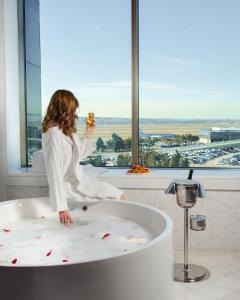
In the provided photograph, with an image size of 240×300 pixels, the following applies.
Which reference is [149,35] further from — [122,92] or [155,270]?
[155,270]

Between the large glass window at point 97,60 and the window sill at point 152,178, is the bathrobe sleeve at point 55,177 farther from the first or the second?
the large glass window at point 97,60

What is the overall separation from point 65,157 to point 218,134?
140cm

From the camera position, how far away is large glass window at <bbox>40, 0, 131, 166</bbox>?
367cm

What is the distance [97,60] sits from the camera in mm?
3707

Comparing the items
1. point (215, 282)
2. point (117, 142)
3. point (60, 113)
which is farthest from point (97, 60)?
point (215, 282)

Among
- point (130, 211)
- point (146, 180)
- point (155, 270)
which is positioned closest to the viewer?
point (155, 270)

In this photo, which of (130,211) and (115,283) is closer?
(115,283)

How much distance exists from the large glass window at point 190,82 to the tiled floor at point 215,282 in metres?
0.83

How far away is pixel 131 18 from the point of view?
3.62 m

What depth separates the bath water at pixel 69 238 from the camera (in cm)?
220

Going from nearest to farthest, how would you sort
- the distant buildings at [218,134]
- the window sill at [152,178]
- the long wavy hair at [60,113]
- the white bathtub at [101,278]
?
the white bathtub at [101,278] < the long wavy hair at [60,113] < the window sill at [152,178] < the distant buildings at [218,134]

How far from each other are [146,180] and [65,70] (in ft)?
3.96

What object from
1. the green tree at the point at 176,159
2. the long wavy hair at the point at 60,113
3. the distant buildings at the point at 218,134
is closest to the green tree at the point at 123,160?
the green tree at the point at 176,159

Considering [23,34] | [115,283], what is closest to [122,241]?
[115,283]
